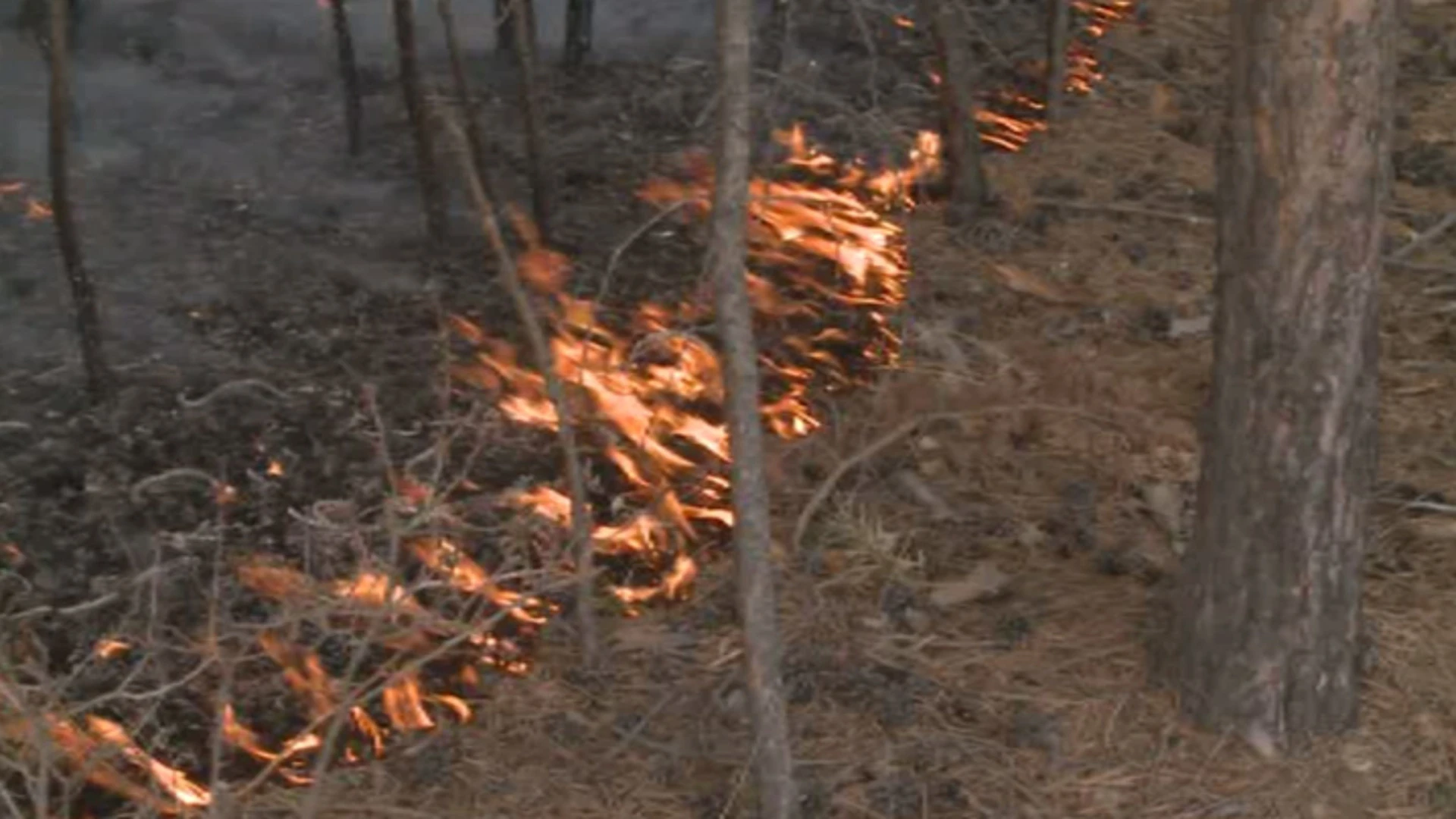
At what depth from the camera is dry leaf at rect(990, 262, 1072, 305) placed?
673cm

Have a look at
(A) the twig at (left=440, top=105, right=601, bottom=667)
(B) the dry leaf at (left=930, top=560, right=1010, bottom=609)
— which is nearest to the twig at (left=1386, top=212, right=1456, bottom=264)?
(B) the dry leaf at (left=930, top=560, right=1010, bottom=609)

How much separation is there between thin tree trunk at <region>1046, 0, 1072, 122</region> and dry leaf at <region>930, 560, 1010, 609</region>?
3135 mm

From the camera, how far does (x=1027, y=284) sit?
269 inches

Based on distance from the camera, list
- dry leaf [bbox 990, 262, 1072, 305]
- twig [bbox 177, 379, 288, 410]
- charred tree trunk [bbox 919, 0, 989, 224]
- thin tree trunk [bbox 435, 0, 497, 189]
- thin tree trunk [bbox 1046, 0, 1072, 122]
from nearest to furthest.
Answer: twig [bbox 177, 379, 288, 410] → thin tree trunk [bbox 435, 0, 497, 189] → dry leaf [bbox 990, 262, 1072, 305] → charred tree trunk [bbox 919, 0, 989, 224] → thin tree trunk [bbox 1046, 0, 1072, 122]

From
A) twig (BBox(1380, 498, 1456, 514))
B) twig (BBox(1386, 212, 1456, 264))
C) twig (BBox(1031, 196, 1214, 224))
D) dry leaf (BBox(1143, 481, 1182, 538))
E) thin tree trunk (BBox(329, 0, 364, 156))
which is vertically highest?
thin tree trunk (BBox(329, 0, 364, 156))

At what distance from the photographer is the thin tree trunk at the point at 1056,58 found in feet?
25.4

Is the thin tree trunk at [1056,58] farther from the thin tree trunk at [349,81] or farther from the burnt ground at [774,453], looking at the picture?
the thin tree trunk at [349,81]

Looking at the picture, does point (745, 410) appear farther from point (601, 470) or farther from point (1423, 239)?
point (1423, 239)

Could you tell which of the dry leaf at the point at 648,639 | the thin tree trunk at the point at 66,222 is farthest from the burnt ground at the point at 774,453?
the thin tree trunk at the point at 66,222

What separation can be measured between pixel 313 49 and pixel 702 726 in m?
4.75

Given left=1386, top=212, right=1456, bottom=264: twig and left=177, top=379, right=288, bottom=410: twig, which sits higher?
left=1386, top=212, right=1456, bottom=264: twig

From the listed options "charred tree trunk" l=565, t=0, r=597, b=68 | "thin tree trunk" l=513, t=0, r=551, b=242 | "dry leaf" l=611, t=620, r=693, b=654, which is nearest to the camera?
"dry leaf" l=611, t=620, r=693, b=654

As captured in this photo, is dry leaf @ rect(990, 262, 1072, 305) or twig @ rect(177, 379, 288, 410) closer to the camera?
twig @ rect(177, 379, 288, 410)

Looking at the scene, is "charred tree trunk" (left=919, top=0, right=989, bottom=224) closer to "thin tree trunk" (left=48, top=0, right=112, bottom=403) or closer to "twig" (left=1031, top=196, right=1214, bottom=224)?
"twig" (left=1031, top=196, right=1214, bottom=224)
